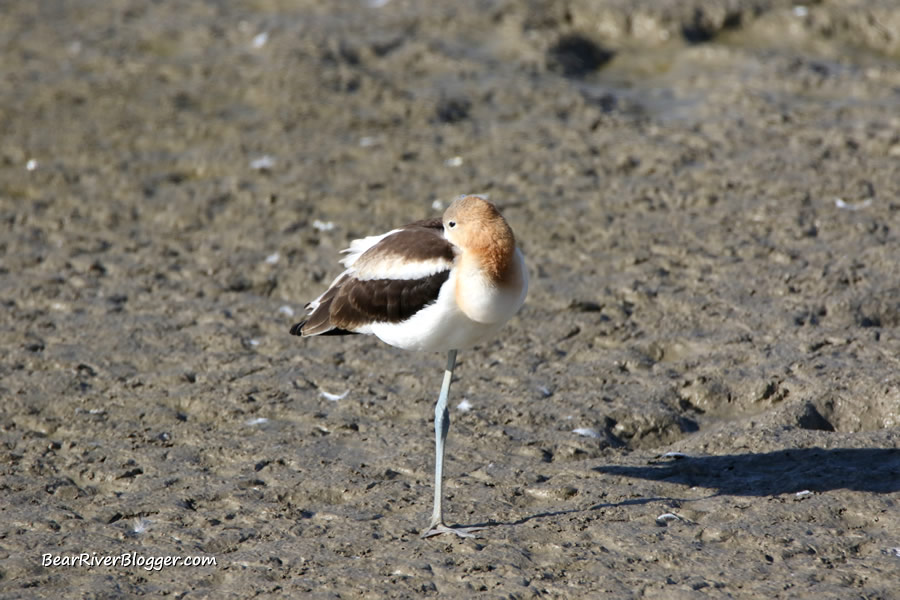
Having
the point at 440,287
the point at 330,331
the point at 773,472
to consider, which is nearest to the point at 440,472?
the point at 440,287

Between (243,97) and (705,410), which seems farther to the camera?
(243,97)

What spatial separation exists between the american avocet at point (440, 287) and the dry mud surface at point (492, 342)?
73 cm

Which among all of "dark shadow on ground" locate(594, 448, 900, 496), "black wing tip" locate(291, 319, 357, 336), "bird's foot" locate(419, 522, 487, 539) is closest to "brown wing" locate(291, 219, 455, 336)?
"black wing tip" locate(291, 319, 357, 336)

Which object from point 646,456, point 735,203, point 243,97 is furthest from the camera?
point 243,97

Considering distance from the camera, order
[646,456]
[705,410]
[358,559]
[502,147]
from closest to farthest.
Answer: [358,559] → [646,456] → [705,410] → [502,147]

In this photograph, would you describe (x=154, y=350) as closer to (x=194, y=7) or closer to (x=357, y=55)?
(x=357, y=55)

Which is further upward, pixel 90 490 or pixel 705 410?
pixel 90 490

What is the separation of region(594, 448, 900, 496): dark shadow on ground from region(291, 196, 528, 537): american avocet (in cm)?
103

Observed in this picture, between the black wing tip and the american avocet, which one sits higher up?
the american avocet

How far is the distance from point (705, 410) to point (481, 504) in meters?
1.46

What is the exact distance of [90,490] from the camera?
16.9 ft

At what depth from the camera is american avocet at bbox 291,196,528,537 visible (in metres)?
4.52

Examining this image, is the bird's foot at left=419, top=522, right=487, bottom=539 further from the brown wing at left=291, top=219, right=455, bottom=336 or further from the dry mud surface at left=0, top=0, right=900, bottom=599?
the brown wing at left=291, top=219, right=455, bottom=336

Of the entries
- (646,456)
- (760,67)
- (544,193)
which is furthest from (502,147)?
(646,456)
